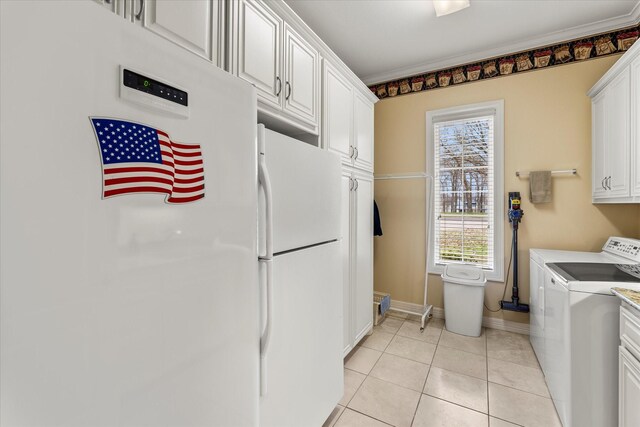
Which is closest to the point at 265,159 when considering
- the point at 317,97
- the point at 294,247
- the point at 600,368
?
the point at 294,247

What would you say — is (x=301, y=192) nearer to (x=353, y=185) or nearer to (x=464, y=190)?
(x=353, y=185)

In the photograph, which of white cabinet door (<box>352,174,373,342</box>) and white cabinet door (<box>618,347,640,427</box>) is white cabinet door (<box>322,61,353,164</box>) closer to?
white cabinet door (<box>352,174,373,342</box>)

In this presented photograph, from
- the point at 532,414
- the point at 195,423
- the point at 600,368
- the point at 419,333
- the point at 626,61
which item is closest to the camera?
the point at 195,423

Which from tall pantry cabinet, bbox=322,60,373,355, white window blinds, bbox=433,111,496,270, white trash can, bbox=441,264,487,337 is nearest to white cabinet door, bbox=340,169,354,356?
tall pantry cabinet, bbox=322,60,373,355

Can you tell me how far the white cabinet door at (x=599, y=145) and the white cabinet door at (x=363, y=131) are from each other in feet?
6.08

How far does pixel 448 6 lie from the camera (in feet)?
7.05

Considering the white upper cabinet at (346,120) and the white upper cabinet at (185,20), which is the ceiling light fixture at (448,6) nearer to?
the white upper cabinet at (346,120)

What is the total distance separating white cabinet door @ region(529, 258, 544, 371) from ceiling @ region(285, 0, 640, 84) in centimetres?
205

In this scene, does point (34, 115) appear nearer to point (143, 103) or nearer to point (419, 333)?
point (143, 103)

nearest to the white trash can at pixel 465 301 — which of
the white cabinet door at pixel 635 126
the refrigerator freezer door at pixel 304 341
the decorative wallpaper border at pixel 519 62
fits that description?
the white cabinet door at pixel 635 126

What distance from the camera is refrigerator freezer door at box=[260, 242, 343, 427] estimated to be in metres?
1.24

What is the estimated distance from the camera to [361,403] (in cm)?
192

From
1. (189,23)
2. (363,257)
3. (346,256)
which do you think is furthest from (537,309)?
(189,23)

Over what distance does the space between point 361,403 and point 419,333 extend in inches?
48.0
